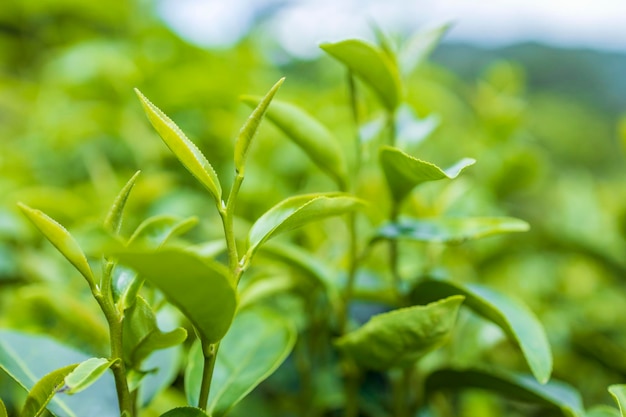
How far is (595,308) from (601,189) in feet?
1.60

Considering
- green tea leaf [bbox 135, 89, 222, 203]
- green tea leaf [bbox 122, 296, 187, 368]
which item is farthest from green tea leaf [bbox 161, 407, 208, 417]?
green tea leaf [bbox 135, 89, 222, 203]

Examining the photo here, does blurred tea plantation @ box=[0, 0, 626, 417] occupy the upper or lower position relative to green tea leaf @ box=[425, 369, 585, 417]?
lower

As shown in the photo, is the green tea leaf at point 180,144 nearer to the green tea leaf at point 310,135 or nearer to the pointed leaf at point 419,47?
the green tea leaf at point 310,135

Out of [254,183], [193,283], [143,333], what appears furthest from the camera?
[254,183]

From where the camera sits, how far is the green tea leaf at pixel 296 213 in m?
0.53

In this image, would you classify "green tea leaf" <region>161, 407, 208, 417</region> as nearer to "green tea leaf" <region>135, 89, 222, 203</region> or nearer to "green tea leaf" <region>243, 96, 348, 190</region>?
"green tea leaf" <region>135, 89, 222, 203</region>

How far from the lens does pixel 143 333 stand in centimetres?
A: 56

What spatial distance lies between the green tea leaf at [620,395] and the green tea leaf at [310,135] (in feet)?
1.15

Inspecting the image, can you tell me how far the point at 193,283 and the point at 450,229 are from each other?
14.8 inches

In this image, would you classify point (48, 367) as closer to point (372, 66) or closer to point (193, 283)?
point (193, 283)

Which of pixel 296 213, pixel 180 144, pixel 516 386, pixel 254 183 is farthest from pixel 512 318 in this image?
pixel 254 183

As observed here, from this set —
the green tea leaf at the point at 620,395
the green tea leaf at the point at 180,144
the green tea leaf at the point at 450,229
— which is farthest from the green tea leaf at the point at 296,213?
the green tea leaf at the point at 620,395

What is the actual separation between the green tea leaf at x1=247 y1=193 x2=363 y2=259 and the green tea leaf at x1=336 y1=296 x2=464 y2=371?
0.12 meters

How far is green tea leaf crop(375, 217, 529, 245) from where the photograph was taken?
27.1 inches
